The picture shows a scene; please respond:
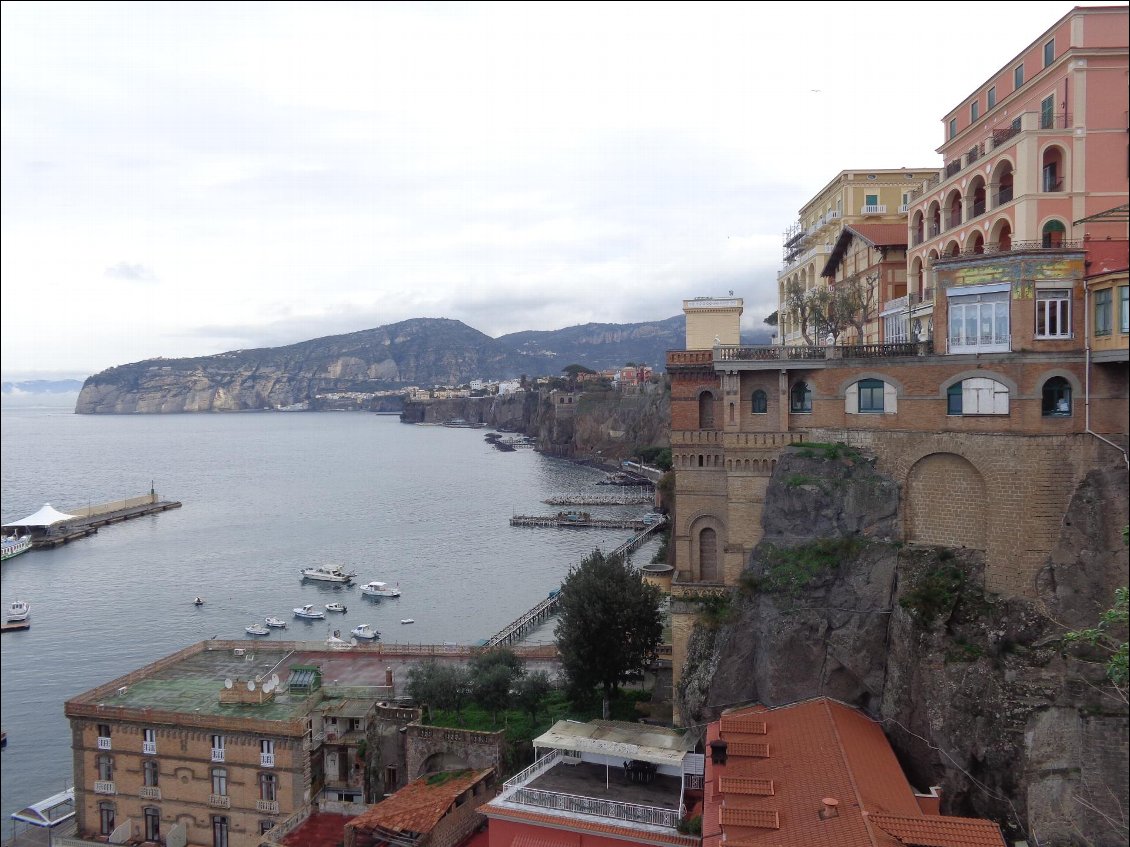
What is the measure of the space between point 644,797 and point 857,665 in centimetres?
703

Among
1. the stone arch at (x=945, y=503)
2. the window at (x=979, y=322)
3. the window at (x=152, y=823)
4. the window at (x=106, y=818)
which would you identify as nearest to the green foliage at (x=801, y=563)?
the stone arch at (x=945, y=503)

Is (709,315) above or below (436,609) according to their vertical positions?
above

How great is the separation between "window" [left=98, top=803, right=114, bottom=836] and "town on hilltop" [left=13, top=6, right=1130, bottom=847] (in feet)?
0.27

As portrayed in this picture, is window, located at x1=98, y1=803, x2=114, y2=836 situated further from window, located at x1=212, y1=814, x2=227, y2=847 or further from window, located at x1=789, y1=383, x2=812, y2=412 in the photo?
window, located at x1=789, y1=383, x2=812, y2=412

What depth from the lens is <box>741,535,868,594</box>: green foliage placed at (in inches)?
972

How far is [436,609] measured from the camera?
6006 cm

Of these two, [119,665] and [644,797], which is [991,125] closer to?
[644,797]

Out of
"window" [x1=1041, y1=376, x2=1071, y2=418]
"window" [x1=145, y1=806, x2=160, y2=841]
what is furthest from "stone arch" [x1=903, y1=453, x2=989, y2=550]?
"window" [x1=145, y1=806, x2=160, y2=841]

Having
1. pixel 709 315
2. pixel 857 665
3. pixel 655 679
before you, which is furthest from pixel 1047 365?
pixel 655 679

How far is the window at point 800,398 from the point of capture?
27.8 meters

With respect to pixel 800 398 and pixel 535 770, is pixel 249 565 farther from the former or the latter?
pixel 800 398

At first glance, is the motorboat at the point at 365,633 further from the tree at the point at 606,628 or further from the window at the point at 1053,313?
the window at the point at 1053,313

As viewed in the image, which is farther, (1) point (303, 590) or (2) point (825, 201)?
(1) point (303, 590)

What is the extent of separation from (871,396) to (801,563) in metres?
5.69
